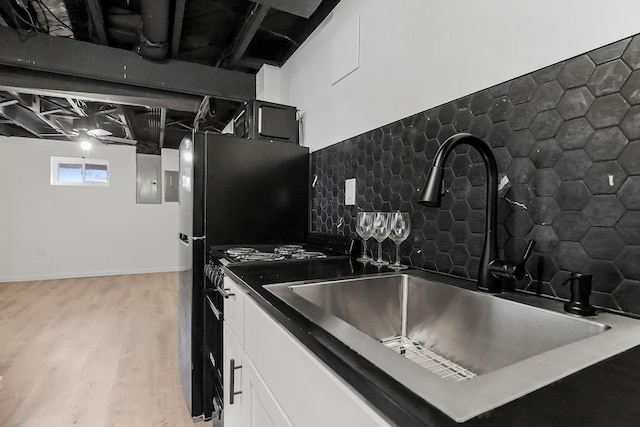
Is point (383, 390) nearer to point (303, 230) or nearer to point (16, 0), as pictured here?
point (303, 230)

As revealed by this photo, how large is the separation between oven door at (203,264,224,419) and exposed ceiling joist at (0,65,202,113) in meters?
1.98

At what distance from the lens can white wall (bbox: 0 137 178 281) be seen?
524 centimetres

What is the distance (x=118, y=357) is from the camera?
8.60ft

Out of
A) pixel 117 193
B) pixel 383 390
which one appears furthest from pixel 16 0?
pixel 117 193

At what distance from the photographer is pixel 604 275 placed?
75 cm

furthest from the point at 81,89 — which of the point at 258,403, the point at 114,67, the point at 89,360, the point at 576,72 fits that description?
the point at 576,72

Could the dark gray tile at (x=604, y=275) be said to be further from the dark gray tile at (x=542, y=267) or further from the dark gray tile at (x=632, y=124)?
the dark gray tile at (x=632, y=124)

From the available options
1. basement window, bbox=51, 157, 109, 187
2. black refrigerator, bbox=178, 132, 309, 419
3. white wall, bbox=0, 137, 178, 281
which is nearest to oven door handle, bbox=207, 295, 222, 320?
black refrigerator, bbox=178, 132, 309, 419

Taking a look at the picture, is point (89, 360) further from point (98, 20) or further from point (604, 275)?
point (604, 275)

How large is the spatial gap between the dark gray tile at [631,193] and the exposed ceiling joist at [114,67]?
2737 mm

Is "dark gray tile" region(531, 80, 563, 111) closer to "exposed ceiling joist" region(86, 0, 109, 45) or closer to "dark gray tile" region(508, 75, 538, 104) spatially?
"dark gray tile" region(508, 75, 538, 104)

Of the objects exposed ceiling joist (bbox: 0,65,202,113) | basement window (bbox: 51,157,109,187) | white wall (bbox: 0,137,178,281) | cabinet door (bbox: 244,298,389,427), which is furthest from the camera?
basement window (bbox: 51,157,109,187)

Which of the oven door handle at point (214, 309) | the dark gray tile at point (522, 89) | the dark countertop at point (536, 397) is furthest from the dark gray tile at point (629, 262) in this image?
the oven door handle at point (214, 309)

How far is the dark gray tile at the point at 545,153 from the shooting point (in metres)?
0.86
